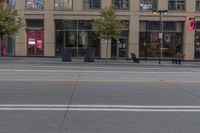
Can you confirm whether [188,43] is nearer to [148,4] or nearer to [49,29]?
[148,4]

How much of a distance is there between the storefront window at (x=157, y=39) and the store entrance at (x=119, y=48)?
1.57 metres

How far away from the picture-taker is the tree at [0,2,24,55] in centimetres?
4031

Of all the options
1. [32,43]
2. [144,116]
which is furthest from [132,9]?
[144,116]

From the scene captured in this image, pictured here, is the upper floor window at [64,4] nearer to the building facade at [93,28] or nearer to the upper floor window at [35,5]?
the building facade at [93,28]

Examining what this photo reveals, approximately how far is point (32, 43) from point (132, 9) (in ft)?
35.8

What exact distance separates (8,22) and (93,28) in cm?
910

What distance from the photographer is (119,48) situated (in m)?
47.0

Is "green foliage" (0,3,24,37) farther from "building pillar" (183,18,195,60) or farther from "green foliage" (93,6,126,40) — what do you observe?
"building pillar" (183,18,195,60)

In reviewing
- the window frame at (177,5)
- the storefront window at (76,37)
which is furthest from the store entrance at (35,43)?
the window frame at (177,5)

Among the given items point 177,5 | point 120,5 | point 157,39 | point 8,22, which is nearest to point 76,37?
point 120,5

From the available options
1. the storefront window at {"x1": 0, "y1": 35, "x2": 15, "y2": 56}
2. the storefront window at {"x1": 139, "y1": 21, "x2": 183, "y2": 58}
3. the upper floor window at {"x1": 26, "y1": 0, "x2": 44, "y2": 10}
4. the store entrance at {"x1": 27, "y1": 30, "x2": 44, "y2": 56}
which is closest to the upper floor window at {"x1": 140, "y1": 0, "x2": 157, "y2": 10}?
the storefront window at {"x1": 139, "y1": 21, "x2": 183, "y2": 58}

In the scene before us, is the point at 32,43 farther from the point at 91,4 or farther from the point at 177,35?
the point at 177,35

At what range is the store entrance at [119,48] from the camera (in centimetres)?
4669

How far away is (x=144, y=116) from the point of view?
1035 cm
